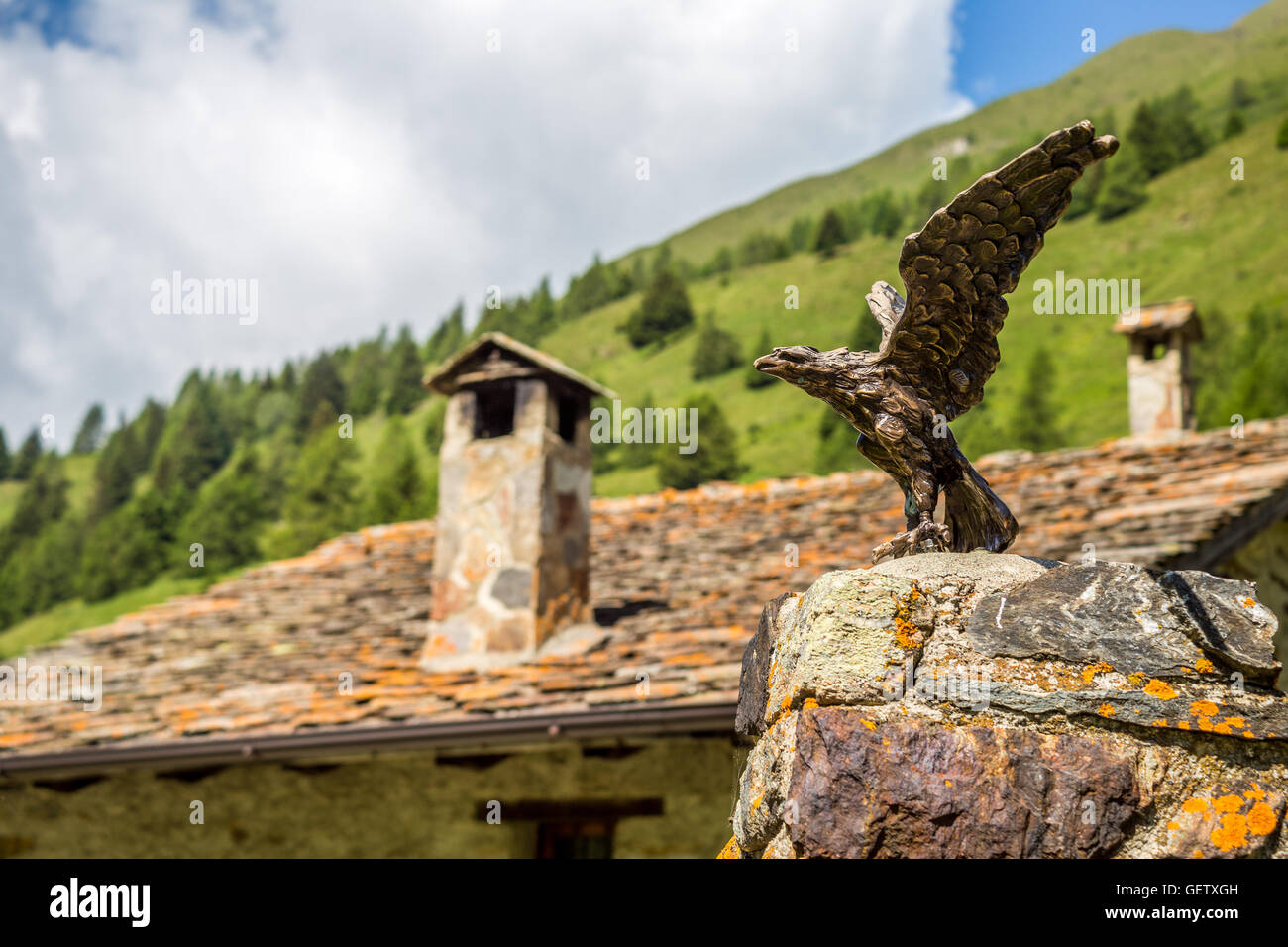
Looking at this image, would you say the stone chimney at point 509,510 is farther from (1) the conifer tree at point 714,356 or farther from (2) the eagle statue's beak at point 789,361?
(1) the conifer tree at point 714,356

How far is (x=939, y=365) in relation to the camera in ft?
6.53

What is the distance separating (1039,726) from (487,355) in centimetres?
565

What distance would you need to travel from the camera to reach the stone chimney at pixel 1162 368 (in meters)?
9.23

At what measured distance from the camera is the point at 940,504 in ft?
6.68

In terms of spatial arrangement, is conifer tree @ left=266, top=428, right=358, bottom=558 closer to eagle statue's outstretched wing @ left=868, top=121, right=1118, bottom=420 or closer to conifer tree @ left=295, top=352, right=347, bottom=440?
conifer tree @ left=295, top=352, right=347, bottom=440

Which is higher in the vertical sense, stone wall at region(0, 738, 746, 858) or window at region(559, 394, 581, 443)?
window at region(559, 394, 581, 443)

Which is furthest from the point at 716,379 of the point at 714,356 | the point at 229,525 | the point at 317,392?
the point at 317,392

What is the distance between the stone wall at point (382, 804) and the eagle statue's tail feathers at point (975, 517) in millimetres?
3525

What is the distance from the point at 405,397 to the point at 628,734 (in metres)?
57.0

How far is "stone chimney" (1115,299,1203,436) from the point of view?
9.23m

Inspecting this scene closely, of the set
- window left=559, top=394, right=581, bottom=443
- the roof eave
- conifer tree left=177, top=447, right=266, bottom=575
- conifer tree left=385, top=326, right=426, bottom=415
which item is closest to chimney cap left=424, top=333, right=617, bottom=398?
window left=559, top=394, right=581, bottom=443

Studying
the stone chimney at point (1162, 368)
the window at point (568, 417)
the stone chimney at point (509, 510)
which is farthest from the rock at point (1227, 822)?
the stone chimney at point (1162, 368)
